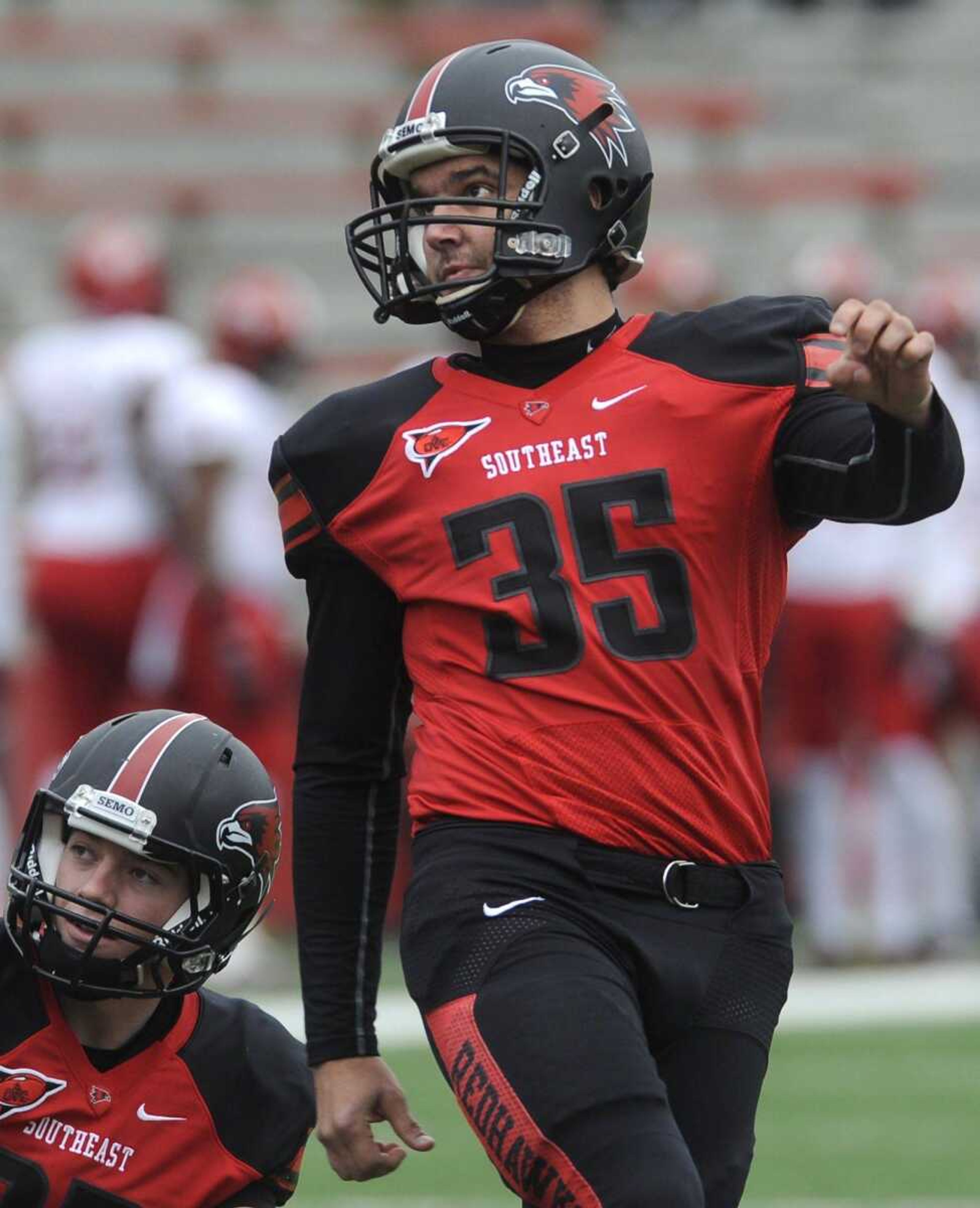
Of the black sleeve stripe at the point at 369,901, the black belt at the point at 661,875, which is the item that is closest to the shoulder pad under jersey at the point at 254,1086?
the black sleeve stripe at the point at 369,901

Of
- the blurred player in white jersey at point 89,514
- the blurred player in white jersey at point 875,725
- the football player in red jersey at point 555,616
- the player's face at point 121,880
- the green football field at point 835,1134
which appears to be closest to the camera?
the football player in red jersey at point 555,616

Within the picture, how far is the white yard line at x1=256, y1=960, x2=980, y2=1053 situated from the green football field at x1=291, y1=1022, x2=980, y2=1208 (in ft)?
0.48

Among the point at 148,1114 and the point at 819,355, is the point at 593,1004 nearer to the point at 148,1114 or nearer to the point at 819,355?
the point at 148,1114

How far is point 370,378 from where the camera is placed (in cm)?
1534

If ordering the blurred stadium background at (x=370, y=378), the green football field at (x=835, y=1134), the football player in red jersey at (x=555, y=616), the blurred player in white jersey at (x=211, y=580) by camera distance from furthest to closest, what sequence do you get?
the blurred player in white jersey at (x=211, y=580) < the blurred stadium background at (x=370, y=378) < the green football field at (x=835, y=1134) < the football player in red jersey at (x=555, y=616)

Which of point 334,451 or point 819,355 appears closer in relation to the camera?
point 819,355

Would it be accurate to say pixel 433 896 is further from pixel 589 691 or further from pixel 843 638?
pixel 843 638

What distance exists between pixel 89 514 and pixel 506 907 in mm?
5303

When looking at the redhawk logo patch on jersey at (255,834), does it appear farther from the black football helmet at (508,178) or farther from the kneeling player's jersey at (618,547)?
the black football helmet at (508,178)

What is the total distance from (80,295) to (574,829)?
5.71m

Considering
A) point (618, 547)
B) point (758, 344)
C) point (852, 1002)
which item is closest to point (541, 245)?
point (758, 344)

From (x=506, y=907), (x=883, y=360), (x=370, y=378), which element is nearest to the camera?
(x=883, y=360)

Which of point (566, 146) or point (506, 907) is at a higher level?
point (566, 146)

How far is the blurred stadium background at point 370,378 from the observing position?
7574mm
